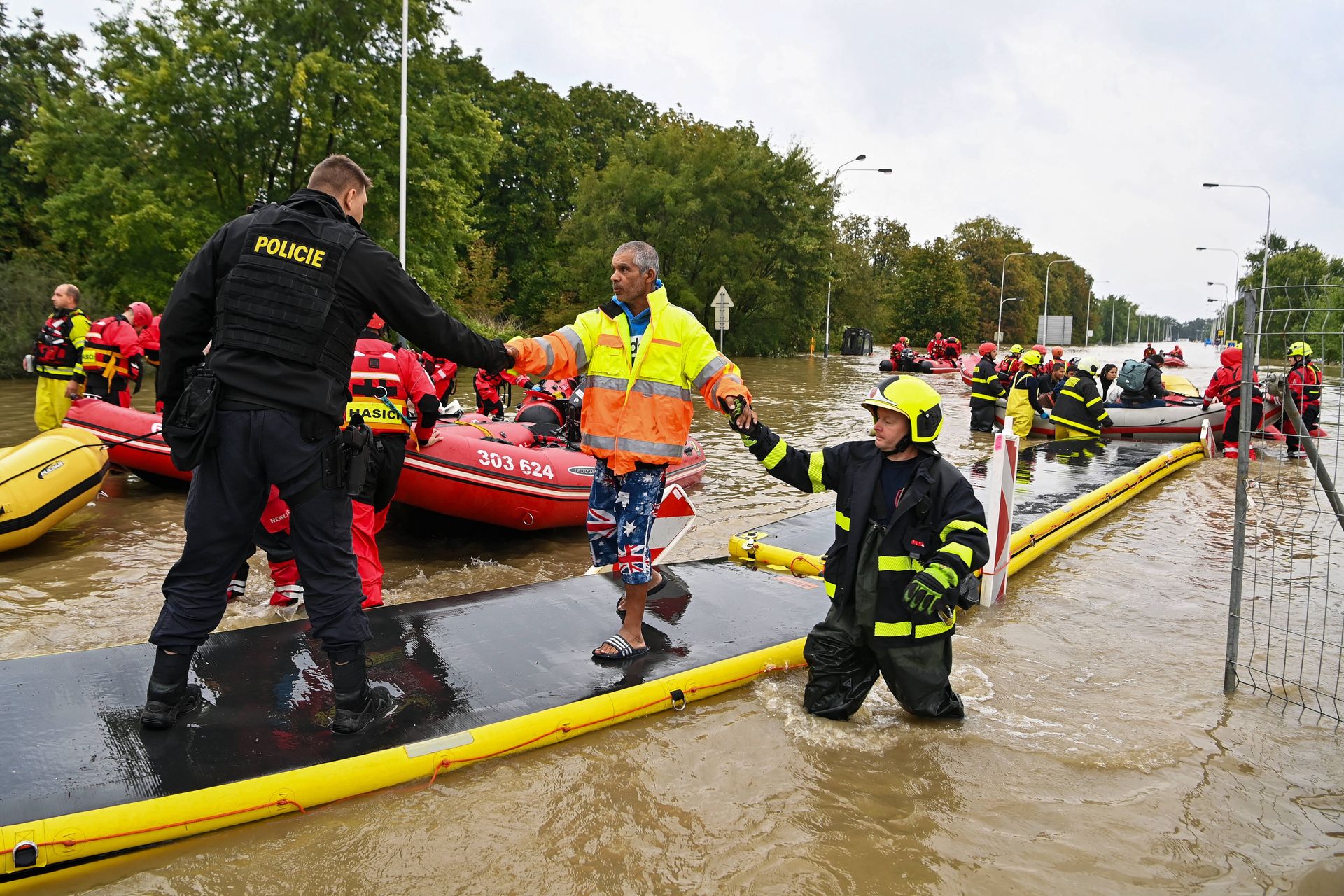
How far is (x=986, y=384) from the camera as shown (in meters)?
15.5

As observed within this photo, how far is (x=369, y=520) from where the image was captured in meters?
5.35

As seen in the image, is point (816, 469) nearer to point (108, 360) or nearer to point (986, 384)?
point (108, 360)

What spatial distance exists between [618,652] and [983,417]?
13.1 meters

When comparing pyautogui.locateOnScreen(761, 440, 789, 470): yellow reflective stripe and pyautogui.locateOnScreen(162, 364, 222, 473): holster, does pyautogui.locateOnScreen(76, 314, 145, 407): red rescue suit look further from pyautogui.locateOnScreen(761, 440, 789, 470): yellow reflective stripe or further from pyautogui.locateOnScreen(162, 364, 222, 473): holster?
pyautogui.locateOnScreen(761, 440, 789, 470): yellow reflective stripe

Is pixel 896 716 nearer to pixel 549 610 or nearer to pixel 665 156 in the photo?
pixel 549 610

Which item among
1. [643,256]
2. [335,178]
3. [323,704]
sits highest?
[335,178]

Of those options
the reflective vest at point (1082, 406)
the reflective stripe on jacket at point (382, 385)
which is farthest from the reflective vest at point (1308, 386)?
the reflective stripe on jacket at point (382, 385)

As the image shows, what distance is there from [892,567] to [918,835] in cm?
106

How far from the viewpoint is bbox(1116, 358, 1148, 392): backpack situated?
15.5 meters

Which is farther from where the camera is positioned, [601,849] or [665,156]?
[665,156]

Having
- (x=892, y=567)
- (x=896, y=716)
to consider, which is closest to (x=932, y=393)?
(x=892, y=567)

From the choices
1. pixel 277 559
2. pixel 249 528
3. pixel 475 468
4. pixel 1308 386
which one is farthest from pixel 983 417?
pixel 249 528

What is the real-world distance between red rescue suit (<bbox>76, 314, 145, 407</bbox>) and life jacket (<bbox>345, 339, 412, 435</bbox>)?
6272mm

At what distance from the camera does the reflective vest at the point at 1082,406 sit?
13312 mm
